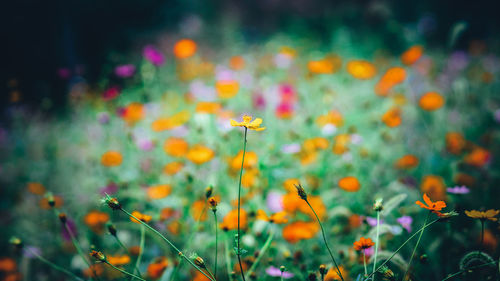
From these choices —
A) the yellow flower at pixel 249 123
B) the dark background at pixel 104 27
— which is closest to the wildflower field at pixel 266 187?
the yellow flower at pixel 249 123

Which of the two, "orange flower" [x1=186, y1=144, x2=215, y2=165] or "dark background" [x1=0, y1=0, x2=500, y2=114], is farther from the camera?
"dark background" [x1=0, y1=0, x2=500, y2=114]

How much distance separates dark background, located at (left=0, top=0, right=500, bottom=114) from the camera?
374 cm

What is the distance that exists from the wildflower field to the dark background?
134 cm

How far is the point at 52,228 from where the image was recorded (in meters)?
1.68

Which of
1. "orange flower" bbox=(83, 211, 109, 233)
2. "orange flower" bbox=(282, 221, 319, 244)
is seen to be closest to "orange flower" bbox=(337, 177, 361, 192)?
"orange flower" bbox=(282, 221, 319, 244)

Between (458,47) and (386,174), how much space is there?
3988 millimetres

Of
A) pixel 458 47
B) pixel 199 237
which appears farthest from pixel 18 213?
pixel 458 47

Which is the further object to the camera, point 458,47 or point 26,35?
point 458,47

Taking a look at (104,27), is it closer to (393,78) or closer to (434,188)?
(393,78)

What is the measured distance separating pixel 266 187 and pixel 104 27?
15.1ft

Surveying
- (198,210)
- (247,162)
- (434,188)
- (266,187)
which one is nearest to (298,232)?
(266,187)

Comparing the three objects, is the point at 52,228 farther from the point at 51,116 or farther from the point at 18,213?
the point at 51,116

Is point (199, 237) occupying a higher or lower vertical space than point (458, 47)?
lower

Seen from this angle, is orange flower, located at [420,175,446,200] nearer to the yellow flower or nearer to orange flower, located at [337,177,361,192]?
orange flower, located at [337,177,361,192]
